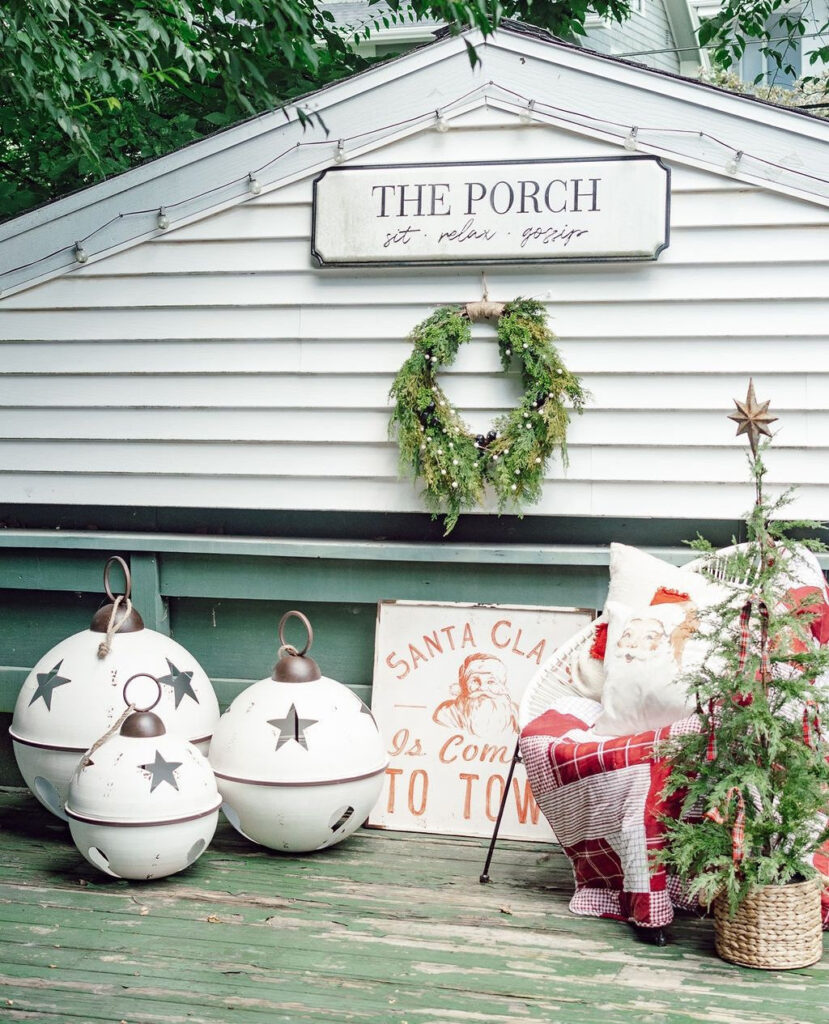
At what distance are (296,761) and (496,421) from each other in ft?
4.61

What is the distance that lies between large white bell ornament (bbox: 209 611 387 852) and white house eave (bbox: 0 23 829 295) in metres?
1.85

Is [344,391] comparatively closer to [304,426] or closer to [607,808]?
[304,426]

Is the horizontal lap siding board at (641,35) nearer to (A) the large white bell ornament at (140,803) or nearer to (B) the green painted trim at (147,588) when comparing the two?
(B) the green painted trim at (147,588)

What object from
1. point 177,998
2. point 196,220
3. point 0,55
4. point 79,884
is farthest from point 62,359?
point 177,998

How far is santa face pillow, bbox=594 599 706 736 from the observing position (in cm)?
327

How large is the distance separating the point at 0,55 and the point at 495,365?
79.5 inches

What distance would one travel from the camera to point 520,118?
4.04 metres

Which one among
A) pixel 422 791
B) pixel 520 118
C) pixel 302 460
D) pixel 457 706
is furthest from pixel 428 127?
pixel 422 791

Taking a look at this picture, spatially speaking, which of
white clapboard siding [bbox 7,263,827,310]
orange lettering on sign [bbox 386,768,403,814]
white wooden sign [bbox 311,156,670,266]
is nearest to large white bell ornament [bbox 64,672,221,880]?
orange lettering on sign [bbox 386,768,403,814]

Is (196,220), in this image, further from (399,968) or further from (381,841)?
(399,968)

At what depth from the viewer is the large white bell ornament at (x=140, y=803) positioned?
10.7 feet

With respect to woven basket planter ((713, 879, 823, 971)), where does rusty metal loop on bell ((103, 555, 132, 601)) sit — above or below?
above

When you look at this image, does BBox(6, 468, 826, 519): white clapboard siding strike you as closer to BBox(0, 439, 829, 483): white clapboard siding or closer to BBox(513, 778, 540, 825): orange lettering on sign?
BBox(0, 439, 829, 483): white clapboard siding

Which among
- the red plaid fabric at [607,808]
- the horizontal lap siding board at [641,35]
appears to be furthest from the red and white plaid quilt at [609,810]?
the horizontal lap siding board at [641,35]
